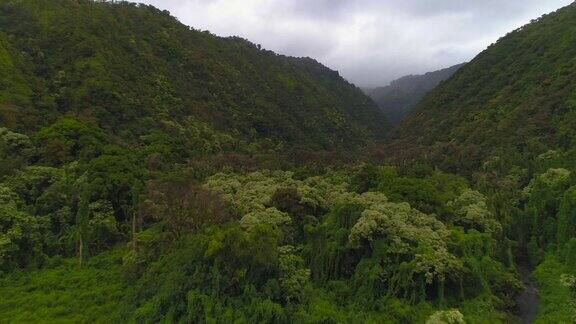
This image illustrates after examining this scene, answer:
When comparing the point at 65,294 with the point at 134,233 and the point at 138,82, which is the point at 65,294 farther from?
the point at 138,82

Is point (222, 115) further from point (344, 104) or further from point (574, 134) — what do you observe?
point (344, 104)

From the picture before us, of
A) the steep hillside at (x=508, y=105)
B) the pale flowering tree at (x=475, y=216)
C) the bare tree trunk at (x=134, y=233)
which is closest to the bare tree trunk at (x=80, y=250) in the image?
the bare tree trunk at (x=134, y=233)

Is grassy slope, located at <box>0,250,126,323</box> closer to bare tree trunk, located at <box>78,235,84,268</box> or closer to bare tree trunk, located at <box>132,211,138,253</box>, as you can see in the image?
bare tree trunk, located at <box>78,235,84,268</box>

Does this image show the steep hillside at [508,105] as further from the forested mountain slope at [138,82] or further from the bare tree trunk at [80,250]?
the bare tree trunk at [80,250]

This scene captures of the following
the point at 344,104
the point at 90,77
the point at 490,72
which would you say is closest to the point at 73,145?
the point at 90,77

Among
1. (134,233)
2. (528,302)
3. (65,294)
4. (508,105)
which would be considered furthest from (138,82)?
(528,302)

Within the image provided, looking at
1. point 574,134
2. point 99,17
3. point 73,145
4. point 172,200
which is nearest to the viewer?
point 172,200

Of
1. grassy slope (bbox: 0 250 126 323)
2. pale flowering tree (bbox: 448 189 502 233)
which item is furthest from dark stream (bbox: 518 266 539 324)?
grassy slope (bbox: 0 250 126 323)
